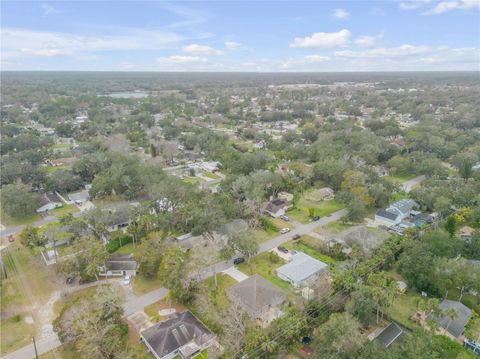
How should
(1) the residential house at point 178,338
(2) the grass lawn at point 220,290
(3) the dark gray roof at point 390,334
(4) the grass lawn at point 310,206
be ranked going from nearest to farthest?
(1) the residential house at point 178,338 → (3) the dark gray roof at point 390,334 → (2) the grass lawn at point 220,290 → (4) the grass lawn at point 310,206

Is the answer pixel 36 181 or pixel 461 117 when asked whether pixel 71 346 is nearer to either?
pixel 36 181

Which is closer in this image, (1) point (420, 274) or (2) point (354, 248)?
(1) point (420, 274)

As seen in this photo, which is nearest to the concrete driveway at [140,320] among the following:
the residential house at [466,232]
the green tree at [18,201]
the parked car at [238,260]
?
the parked car at [238,260]

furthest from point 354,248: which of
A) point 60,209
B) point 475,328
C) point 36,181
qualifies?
point 36,181

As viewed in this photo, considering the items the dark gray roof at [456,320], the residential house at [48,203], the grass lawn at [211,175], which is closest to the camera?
the dark gray roof at [456,320]

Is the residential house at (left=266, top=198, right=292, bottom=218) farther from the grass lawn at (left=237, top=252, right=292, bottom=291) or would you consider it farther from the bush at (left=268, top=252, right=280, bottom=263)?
the bush at (left=268, top=252, right=280, bottom=263)

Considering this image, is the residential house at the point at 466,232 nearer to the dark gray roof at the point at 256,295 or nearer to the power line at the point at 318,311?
the power line at the point at 318,311

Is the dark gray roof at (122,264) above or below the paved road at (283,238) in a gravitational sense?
above
